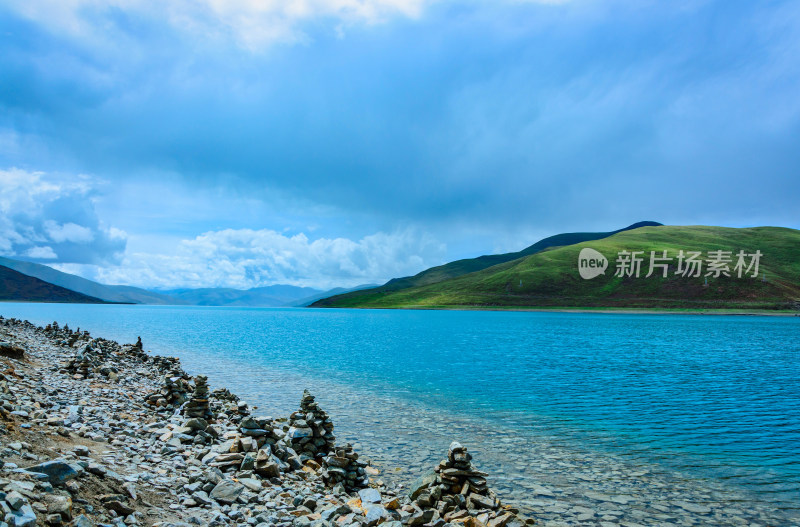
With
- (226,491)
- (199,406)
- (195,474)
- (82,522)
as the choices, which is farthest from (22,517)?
(199,406)

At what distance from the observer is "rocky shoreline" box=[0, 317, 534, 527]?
933cm

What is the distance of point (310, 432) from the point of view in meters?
19.5

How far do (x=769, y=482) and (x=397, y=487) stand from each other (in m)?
15.7

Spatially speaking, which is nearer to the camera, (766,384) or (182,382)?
(182,382)

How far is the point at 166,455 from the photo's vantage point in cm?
1576

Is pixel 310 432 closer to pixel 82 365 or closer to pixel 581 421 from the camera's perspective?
pixel 581 421

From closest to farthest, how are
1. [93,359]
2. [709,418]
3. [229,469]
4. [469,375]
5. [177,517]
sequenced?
[177,517]
[229,469]
[709,418]
[93,359]
[469,375]

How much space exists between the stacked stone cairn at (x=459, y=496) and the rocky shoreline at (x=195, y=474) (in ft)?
0.12

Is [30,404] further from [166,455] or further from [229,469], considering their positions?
[229,469]

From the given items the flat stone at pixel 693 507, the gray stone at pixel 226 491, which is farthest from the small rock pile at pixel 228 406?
the flat stone at pixel 693 507

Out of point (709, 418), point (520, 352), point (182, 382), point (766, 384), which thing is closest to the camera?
point (182, 382)

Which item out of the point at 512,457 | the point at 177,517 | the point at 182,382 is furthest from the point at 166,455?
the point at 512,457

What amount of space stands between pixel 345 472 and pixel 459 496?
4.78m

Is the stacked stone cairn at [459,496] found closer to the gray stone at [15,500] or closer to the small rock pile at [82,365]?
the gray stone at [15,500]
